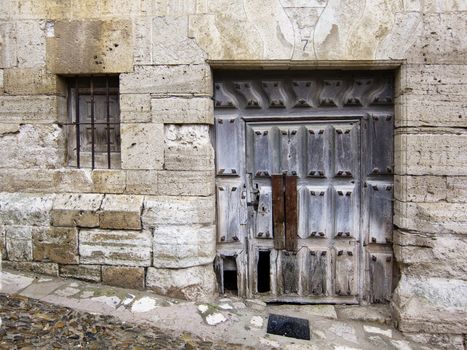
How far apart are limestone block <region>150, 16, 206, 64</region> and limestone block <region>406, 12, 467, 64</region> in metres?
1.81

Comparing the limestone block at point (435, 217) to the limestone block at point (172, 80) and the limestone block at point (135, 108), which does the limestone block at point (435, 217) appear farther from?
the limestone block at point (135, 108)

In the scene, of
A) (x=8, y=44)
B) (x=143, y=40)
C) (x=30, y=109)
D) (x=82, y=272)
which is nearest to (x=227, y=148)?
(x=143, y=40)

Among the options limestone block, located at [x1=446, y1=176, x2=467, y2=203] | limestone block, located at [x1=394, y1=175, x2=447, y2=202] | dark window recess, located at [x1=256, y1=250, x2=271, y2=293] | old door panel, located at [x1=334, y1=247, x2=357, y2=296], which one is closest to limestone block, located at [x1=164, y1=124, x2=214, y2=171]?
dark window recess, located at [x1=256, y1=250, x2=271, y2=293]

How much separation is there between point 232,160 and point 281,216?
2.24 feet

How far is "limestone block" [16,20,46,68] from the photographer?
10.6 ft

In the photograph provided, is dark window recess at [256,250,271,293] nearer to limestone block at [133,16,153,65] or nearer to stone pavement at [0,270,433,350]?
stone pavement at [0,270,433,350]

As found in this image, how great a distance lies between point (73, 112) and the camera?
3447 millimetres

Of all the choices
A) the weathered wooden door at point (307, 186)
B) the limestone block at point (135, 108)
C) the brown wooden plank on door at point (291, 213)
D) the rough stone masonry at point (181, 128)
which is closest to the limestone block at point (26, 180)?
the rough stone masonry at point (181, 128)

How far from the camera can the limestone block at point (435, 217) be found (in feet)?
9.80

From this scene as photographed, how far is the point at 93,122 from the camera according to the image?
338 centimetres

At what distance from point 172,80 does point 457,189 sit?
2543mm

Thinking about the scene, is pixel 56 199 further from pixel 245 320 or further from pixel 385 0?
pixel 385 0

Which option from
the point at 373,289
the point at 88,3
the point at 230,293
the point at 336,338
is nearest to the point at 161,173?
the point at 230,293

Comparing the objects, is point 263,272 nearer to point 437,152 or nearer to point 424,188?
point 424,188
